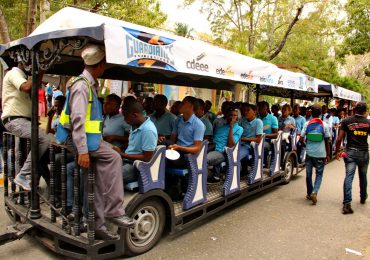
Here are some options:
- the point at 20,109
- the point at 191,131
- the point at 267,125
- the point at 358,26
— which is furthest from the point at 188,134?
the point at 358,26

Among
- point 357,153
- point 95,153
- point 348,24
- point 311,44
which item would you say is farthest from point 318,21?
point 95,153

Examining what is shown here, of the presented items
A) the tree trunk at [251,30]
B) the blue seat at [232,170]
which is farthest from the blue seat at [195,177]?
the tree trunk at [251,30]

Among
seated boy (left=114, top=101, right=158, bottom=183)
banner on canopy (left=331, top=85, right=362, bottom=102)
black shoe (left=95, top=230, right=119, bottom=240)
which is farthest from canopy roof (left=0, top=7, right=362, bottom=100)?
banner on canopy (left=331, top=85, right=362, bottom=102)

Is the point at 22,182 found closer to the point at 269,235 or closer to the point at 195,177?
the point at 195,177

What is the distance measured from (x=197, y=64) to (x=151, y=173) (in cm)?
146

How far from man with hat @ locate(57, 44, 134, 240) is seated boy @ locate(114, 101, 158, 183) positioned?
1.70ft

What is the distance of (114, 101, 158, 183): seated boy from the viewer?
396 centimetres

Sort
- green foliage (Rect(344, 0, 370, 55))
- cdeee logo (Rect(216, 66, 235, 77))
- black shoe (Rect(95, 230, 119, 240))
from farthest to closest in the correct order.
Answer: green foliage (Rect(344, 0, 370, 55)), cdeee logo (Rect(216, 66, 235, 77)), black shoe (Rect(95, 230, 119, 240))

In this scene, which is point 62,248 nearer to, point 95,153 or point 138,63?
point 95,153

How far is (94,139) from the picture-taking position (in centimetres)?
325

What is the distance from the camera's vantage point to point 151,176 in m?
3.90

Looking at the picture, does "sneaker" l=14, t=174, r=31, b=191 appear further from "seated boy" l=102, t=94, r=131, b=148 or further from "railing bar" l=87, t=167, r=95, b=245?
"seated boy" l=102, t=94, r=131, b=148

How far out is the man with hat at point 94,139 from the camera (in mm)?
3127

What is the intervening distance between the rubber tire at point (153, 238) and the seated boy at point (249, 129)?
240 centimetres
